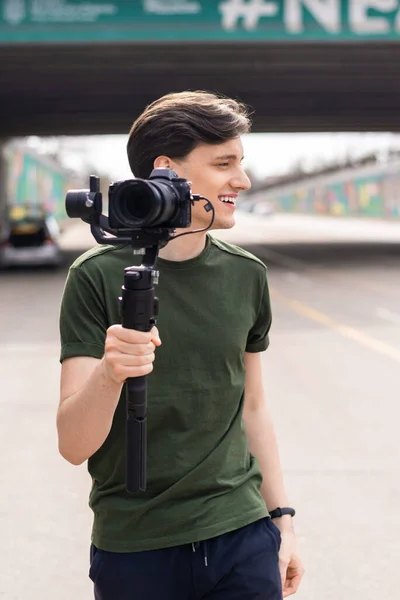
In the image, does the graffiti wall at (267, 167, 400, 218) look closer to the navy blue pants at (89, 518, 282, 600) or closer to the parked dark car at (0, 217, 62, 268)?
the parked dark car at (0, 217, 62, 268)

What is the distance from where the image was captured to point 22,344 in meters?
12.2

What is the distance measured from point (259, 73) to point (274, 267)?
5156 millimetres

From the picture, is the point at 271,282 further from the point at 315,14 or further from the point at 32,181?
the point at 32,181

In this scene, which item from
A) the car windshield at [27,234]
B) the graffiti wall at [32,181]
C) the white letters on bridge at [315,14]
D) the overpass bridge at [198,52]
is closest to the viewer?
the overpass bridge at [198,52]

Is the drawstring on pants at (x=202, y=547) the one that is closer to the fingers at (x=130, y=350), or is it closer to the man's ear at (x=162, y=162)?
the fingers at (x=130, y=350)

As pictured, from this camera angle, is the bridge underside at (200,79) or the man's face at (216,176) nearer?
the man's face at (216,176)

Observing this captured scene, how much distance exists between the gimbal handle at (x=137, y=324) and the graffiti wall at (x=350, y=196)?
72.7 metres

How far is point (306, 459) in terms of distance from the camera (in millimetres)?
6570

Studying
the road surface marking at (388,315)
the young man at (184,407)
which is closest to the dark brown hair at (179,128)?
the young man at (184,407)

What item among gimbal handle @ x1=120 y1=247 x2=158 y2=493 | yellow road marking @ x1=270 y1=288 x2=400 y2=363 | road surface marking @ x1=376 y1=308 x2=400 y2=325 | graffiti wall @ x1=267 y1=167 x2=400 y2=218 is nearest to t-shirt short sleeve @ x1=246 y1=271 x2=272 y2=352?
gimbal handle @ x1=120 y1=247 x2=158 y2=493

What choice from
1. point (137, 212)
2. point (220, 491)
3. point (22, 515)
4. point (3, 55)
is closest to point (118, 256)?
point (137, 212)

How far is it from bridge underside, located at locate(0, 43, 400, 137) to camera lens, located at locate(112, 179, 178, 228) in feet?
66.7

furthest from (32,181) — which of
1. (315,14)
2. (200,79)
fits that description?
(315,14)

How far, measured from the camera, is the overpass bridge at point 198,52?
20.7 metres
